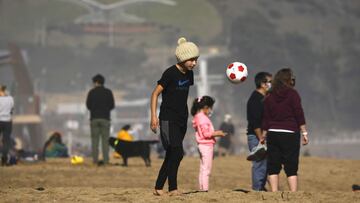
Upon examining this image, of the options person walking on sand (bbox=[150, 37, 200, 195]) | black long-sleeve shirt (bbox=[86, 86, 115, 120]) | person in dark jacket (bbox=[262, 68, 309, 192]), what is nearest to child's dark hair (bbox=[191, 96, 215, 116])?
person in dark jacket (bbox=[262, 68, 309, 192])

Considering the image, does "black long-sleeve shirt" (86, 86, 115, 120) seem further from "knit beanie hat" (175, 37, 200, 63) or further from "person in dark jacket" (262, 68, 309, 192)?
"knit beanie hat" (175, 37, 200, 63)

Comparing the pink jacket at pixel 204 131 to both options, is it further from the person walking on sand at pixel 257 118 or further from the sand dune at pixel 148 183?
the sand dune at pixel 148 183

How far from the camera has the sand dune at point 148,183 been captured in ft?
33.2

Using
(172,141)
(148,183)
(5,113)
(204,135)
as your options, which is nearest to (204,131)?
(204,135)

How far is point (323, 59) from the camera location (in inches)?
5561

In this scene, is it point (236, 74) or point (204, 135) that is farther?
point (204, 135)

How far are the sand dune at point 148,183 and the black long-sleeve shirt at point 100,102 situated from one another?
1.06 meters

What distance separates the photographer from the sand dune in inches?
398

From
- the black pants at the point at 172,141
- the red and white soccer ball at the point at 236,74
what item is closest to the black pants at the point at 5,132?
the red and white soccer ball at the point at 236,74

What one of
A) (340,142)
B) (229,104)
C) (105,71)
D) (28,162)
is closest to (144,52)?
(105,71)

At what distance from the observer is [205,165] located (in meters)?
12.2

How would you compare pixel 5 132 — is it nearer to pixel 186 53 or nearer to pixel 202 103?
pixel 202 103

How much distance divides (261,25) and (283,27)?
353 centimetres

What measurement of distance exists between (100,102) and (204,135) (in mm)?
6876
